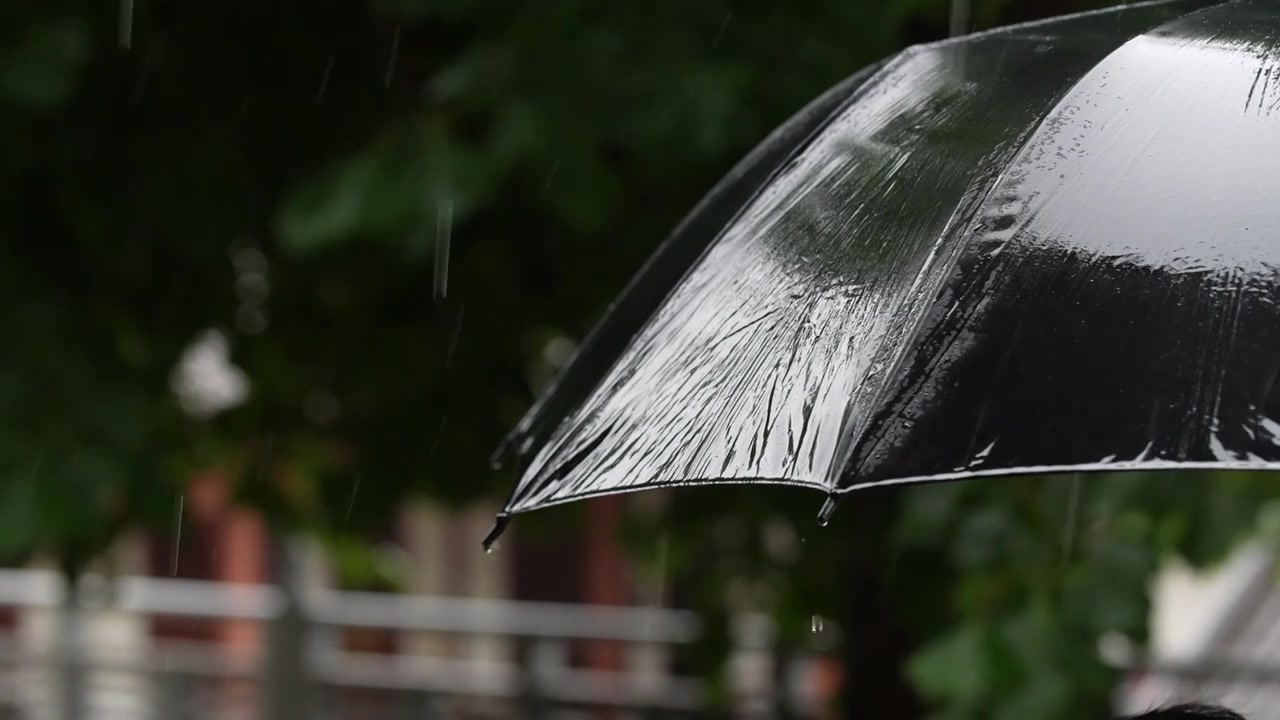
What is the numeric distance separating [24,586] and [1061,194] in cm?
1113

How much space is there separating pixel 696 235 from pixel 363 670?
636 cm

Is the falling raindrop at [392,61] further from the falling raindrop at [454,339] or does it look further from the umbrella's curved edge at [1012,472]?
the umbrella's curved edge at [1012,472]

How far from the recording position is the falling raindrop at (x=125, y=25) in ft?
12.8

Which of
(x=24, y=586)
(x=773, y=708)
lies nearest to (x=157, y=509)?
(x=773, y=708)

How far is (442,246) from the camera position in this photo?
3713 mm

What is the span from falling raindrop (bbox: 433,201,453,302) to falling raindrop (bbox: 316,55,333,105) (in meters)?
0.49

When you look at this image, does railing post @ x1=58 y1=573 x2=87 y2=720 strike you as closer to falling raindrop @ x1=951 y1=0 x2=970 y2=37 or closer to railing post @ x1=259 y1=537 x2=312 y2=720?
railing post @ x1=259 y1=537 x2=312 y2=720

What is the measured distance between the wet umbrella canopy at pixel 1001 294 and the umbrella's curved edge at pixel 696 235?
140 millimetres

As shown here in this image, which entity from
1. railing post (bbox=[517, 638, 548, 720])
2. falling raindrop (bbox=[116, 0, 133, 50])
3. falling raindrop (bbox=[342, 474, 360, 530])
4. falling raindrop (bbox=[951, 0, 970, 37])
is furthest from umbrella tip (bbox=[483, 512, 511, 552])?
railing post (bbox=[517, 638, 548, 720])

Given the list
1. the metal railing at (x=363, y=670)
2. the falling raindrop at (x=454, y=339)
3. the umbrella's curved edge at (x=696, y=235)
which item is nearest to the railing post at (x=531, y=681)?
the metal railing at (x=363, y=670)

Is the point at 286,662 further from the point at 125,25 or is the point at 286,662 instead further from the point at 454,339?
the point at 125,25

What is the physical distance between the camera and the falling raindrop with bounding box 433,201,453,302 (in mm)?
3430

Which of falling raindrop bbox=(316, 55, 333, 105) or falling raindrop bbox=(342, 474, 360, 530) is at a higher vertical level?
falling raindrop bbox=(316, 55, 333, 105)

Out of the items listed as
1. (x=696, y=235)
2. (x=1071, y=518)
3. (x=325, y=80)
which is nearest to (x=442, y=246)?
(x=325, y=80)
